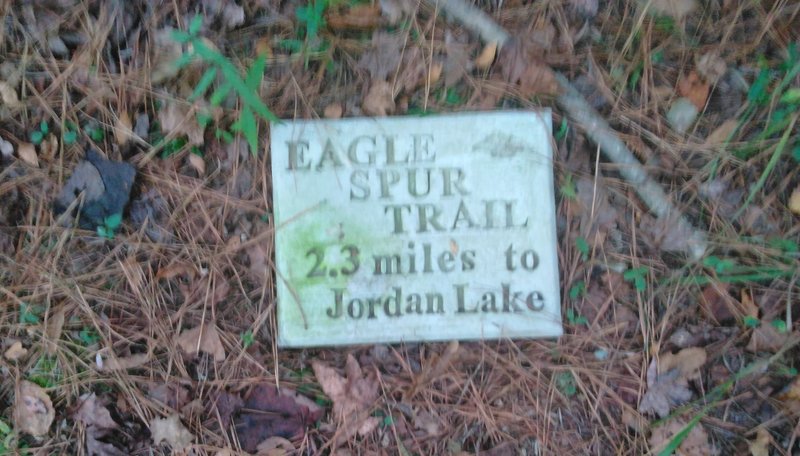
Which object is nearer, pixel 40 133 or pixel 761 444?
pixel 761 444

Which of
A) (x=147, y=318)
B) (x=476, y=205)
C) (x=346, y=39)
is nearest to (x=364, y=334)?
(x=476, y=205)

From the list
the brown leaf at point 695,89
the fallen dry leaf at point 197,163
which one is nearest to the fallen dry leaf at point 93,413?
the fallen dry leaf at point 197,163

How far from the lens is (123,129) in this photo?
158 centimetres

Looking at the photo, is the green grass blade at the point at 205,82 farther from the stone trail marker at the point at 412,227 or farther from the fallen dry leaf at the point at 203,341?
the fallen dry leaf at the point at 203,341

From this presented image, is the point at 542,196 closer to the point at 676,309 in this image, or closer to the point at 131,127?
the point at 676,309

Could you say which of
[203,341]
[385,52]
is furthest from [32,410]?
[385,52]

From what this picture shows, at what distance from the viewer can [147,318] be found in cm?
158

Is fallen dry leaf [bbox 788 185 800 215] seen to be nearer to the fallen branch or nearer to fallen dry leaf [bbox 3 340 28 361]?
the fallen branch

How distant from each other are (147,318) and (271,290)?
14.7 inches

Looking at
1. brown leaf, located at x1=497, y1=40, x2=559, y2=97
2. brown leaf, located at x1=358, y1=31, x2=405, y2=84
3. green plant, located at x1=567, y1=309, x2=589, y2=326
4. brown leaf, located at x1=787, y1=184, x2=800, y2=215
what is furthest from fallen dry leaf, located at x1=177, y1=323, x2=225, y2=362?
brown leaf, located at x1=787, y1=184, x2=800, y2=215

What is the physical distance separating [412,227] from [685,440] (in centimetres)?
98

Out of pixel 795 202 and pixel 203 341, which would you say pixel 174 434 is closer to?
pixel 203 341

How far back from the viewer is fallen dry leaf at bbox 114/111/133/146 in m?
1.58

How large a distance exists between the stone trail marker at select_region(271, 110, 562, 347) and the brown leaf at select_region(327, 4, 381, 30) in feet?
0.92
